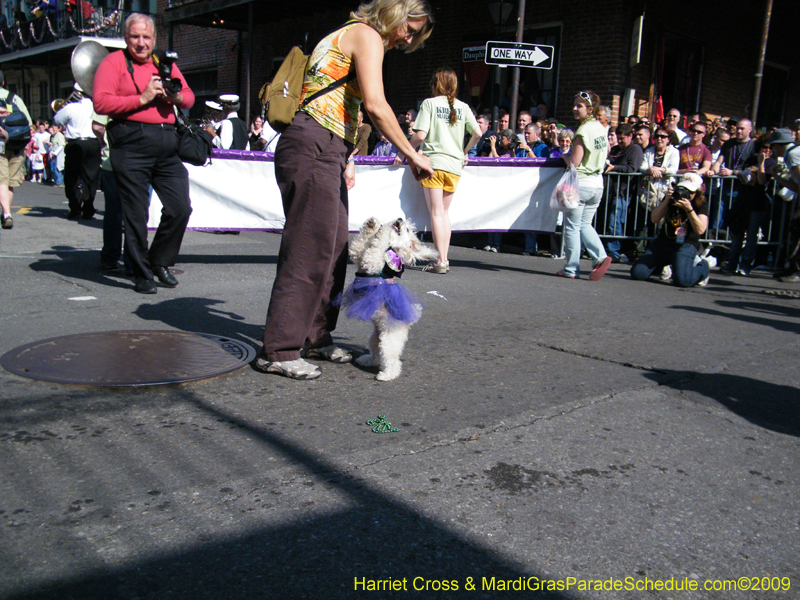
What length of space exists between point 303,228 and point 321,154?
398 millimetres

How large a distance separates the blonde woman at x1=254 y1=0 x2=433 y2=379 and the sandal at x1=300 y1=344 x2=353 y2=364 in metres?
0.33

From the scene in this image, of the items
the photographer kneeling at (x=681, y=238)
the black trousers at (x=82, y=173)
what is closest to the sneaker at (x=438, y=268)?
the photographer kneeling at (x=681, y=238)

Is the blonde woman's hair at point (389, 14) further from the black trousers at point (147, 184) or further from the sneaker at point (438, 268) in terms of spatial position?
the sneaker at point (438, 268)

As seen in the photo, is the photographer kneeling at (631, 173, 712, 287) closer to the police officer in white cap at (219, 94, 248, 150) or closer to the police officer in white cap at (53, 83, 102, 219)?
the police officer in white cap at (219, 94, 248, 150)

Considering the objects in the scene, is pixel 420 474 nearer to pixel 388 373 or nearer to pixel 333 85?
pixel 388 373

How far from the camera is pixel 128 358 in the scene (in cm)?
391

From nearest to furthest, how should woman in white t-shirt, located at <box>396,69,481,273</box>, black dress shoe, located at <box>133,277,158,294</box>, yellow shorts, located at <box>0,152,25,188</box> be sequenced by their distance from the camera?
black dress shoe, located at <box>133,277,158,294</box>
woman in white t-shirt, located at <box>396,69,481,273</box>
yellow shorts, located at <box>0,152,25,188</box>

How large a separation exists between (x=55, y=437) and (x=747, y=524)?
267cm

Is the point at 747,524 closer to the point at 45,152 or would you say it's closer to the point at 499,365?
the point at 499,365

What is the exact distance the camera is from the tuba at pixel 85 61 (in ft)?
24.7

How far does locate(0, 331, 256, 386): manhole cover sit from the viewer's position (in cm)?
357

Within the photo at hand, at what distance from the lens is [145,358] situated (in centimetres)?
391

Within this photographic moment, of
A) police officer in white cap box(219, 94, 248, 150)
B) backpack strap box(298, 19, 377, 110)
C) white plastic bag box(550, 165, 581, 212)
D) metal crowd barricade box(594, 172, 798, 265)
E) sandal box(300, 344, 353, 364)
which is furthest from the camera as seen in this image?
police officer in white cap box(219, 94, 248, 150)

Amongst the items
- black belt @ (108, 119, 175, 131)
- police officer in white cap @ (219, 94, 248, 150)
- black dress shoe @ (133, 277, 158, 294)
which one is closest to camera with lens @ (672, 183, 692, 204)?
black belt @ (108, 119, 175, 131)
